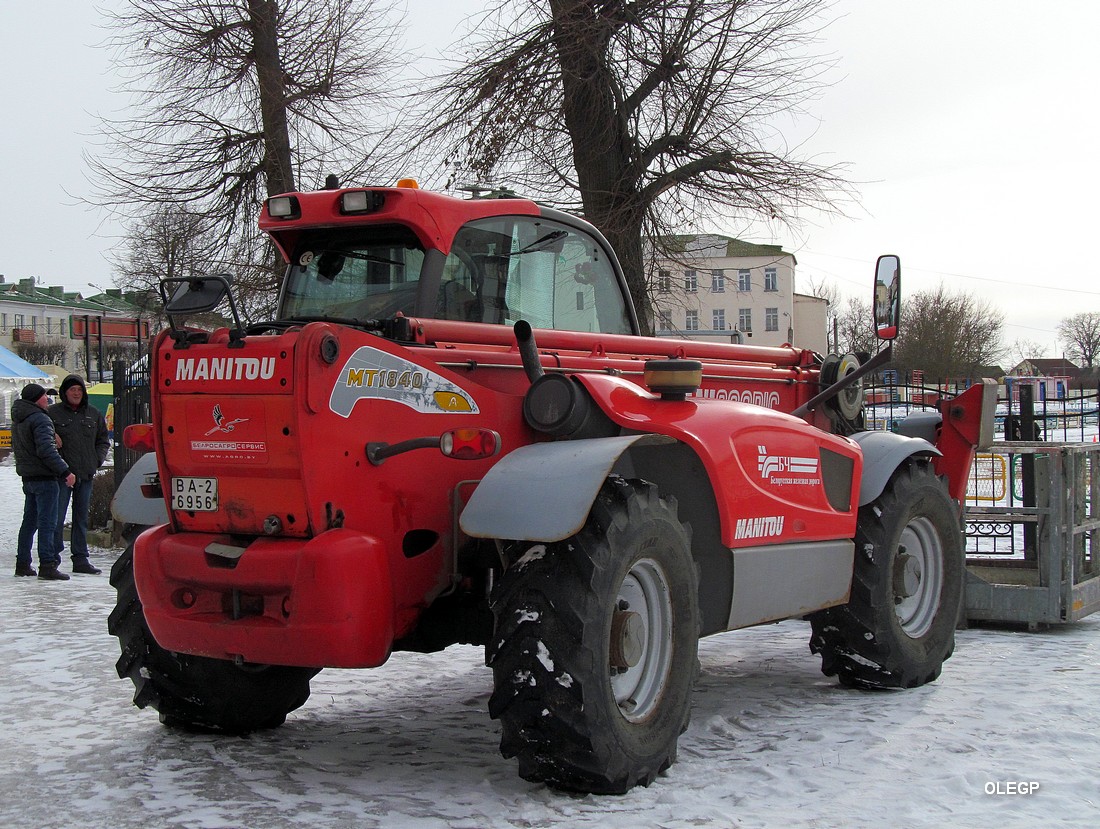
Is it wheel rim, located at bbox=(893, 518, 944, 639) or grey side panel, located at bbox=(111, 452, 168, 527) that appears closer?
grey side panel, located at bbox=(111, 452, 168, 527)

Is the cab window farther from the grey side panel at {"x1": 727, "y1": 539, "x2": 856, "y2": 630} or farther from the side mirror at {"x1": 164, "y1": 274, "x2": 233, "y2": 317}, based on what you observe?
the grey side panel at {"x1": 727, "y1": 539, "x2": 856, "y2": 630}

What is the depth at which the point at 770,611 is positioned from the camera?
5.26m

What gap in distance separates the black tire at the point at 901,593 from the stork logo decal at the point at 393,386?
2372 mm

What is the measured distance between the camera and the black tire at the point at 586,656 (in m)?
4.17

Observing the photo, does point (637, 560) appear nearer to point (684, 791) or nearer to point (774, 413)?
point (684, 791)

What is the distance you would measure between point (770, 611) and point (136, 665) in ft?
9.13

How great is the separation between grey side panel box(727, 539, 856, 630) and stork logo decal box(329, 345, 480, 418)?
4.43 ft

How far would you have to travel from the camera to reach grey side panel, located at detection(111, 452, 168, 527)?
5.30m

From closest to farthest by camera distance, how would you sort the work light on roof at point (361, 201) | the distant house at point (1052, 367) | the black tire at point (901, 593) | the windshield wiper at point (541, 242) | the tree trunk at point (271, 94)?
1. the work light on roof at point (361, 201)
2. the windshield wiper at point (541, 242)
3. the black tire at point (901, 593)
4. the tree trunk at point (271, 94)
5. the distant house at point (1052, 367)

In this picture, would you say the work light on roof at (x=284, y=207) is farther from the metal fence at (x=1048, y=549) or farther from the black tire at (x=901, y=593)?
the metal fence at (x=1048, y=549)

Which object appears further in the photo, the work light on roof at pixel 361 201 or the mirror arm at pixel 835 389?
the mirror arm at pixel 835 389

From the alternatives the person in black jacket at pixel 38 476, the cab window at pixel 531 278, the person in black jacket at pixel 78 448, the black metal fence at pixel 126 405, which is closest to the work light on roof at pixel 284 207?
the cab window at pixel 531 278

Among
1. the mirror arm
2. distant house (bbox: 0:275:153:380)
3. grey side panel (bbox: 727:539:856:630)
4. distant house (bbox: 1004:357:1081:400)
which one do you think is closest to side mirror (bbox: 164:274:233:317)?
grey side panel (bbox: 727:539:856:630)

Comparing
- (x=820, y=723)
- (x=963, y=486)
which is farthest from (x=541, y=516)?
(x=963, y=486)
